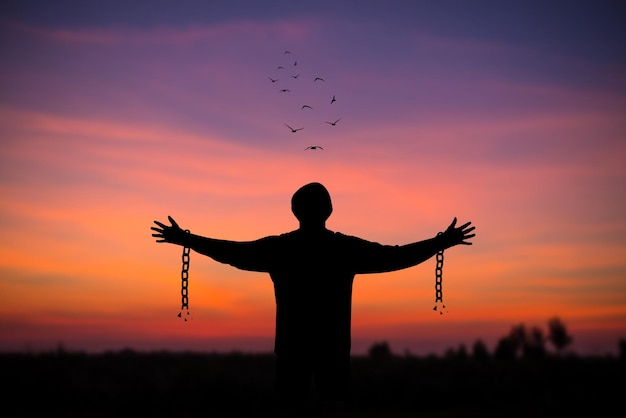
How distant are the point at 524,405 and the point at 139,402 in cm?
1614

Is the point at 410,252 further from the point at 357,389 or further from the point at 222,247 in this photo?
the point at 357,389

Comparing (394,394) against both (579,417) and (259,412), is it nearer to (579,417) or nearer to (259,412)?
(259,412)

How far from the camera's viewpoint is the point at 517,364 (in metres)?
40.6

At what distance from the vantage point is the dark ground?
32562 mm

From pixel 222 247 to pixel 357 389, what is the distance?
29642mm

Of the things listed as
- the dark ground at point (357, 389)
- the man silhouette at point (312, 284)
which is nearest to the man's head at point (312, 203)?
the man silhouette at point (312, 284)

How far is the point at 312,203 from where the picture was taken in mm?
7773

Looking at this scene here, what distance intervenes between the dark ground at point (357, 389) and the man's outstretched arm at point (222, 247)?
2510cm

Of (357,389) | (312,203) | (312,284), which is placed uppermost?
(312,203)

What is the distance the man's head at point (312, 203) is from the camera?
7.77m

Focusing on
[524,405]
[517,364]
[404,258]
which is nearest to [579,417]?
[524,405]

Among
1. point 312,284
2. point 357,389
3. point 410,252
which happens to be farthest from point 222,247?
point 357,389

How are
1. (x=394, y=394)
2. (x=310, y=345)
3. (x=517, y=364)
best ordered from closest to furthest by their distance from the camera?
(x=310, y=345) < (x=394, y=394) < (x=517, y=364)

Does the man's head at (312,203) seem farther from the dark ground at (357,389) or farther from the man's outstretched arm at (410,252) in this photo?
the dark ground at (357,389)
